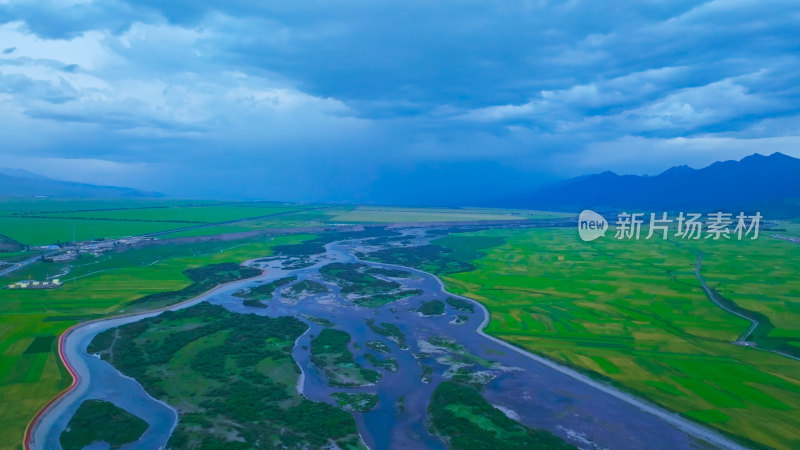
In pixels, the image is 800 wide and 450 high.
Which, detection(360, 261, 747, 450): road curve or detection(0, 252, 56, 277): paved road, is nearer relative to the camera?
detection(360, 261, 747, 450): road curve

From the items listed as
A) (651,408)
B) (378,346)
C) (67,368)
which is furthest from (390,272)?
(651,408)

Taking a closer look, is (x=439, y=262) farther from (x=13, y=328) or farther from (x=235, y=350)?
(x=13, y=328)

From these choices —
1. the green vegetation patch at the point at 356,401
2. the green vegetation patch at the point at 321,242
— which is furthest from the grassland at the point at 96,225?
the green vegetation patch at the point at 356,401

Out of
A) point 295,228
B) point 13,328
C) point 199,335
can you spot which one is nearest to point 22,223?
point 295,228

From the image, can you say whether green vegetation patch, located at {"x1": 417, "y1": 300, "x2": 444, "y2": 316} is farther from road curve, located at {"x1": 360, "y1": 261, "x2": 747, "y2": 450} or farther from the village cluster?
the village cluster

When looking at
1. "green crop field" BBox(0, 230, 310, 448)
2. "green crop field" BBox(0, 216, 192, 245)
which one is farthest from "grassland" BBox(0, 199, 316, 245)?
"green crop field" BBox(0, 230, 310, 448)

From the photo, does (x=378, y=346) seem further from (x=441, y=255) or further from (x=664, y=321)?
(x=441, y=255)
